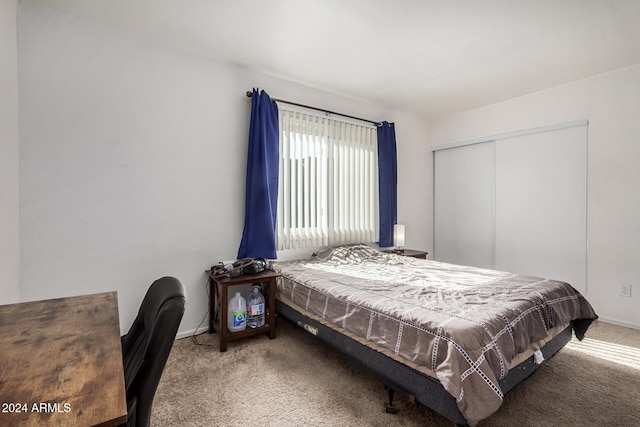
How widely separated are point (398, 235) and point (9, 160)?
143 inches

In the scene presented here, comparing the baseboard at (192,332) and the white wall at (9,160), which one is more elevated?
the white wall at (9,160)

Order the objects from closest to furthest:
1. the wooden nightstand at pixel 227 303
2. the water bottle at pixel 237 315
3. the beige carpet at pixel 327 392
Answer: the beige carpet at pixel 327 392, the wooden nightstand at pixel 227 303, the water bottle at pixel 237 315

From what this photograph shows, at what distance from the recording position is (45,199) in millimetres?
2014

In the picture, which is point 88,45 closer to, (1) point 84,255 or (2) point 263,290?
(1) point 84,255

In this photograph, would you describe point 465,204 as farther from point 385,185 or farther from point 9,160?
point 9,160

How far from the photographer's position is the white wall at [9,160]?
1.69 metres

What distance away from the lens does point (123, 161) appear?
2.29 meters

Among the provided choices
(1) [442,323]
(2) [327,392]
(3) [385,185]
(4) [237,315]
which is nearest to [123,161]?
(4) [237,315]

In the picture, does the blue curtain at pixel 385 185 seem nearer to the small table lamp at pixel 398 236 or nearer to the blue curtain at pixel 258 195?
the small table lamp at pixel 398 236

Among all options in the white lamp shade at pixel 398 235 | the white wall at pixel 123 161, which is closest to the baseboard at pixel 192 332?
the white wall at pixel 123 161

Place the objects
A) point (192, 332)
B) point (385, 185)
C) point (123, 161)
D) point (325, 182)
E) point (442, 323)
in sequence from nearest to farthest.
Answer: point (442, 323)
point (123, 161)
point (192, 332)
point (325, 182)
point (385, 185)

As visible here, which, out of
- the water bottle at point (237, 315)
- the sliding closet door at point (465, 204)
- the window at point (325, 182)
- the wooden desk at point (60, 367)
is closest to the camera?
the wooden desk at point (60, 367)

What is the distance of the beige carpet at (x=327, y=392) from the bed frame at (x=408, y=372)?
A: 17 centimetres

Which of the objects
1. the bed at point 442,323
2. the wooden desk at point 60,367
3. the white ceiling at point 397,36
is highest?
the white ceiling at point 397,36
